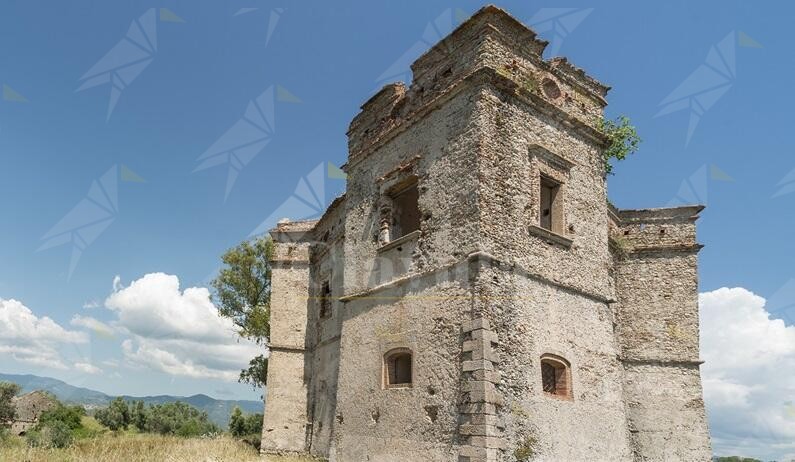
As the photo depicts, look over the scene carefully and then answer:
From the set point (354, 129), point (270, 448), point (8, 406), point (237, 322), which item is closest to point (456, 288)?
point (354, 129)

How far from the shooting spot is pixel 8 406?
42781 mm

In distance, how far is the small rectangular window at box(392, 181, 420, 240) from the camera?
1217 cm

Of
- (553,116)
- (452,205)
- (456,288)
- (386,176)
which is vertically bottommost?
(456,288)

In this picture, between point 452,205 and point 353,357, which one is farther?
point 353,357

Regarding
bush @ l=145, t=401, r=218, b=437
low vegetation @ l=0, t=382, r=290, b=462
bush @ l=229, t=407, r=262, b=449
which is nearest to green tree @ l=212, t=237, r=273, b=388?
low vegetation @ l=0, t=382, r=290, b=462

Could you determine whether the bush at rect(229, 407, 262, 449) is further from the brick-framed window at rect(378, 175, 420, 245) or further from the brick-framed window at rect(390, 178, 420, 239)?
the brick-framed window at rect(378, 175, 420, 245)

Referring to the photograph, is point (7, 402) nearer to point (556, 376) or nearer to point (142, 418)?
point (142, 418)

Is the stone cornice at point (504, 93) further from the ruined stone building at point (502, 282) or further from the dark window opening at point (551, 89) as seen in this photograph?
the dark window opening at point (551, 89)

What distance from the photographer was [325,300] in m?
18.3

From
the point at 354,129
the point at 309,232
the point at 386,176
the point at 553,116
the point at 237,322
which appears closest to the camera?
the point at 553,116

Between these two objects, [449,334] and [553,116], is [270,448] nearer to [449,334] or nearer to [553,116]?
[449,334]

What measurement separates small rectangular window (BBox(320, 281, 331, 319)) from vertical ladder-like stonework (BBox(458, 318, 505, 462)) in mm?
9287

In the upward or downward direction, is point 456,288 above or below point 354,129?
below

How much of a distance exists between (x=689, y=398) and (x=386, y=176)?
941 cm
